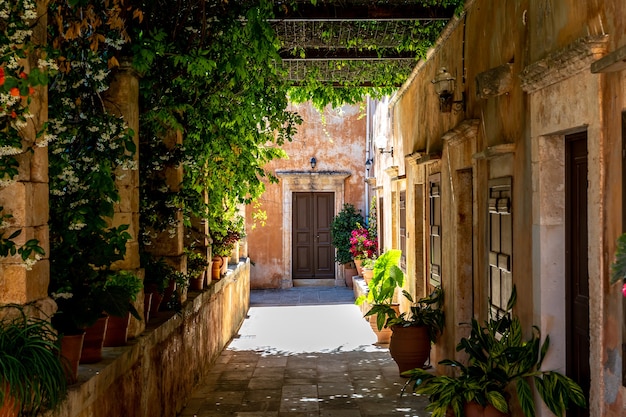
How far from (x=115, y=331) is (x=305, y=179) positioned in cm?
1428

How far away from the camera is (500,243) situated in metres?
6.03

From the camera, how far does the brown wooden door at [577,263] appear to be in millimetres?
4535

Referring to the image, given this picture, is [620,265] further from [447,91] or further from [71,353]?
[447,91]

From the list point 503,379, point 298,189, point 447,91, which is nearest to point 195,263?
point 447,91

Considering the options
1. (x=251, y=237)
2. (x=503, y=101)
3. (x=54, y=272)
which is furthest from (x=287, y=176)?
(x=54, y=272)

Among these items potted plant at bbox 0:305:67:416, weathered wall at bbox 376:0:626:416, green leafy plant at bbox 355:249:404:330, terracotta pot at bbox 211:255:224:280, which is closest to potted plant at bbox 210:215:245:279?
terracotta pot at bbox 211:255:224:280

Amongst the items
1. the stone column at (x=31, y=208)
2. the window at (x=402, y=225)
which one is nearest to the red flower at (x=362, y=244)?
the window at (x=402, y=225)

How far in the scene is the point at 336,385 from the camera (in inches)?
332

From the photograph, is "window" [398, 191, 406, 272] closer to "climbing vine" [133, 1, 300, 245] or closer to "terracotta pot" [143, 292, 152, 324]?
"climbing vine" [133, 1, 300, 245]

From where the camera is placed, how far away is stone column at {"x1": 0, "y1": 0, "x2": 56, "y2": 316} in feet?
12.6

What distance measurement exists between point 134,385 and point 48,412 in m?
1.96

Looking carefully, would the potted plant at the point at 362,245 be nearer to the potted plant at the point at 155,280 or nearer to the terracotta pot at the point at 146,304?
the potted plant at the point at 155,280

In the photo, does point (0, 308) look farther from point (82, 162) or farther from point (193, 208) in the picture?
point (193, 208)

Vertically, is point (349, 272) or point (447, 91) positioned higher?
point (447, 91)
